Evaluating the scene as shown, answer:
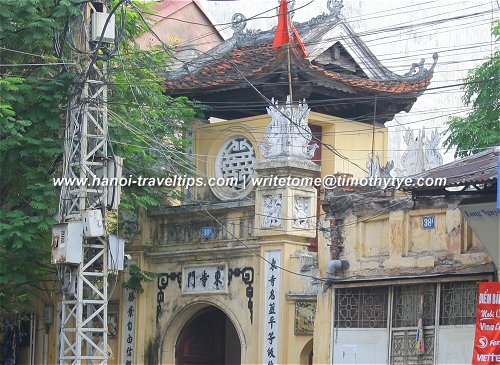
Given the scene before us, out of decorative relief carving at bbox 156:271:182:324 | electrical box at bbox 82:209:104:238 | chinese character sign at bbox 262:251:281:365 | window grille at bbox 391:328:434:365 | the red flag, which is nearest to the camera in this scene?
window grille at bbox 391:328:434:365

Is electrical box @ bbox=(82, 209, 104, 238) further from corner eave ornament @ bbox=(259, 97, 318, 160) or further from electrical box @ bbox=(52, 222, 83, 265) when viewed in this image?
corner eave ornament @ bbox=(259, 97, 318, 160)

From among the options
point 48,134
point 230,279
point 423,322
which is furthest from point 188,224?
point 423,322

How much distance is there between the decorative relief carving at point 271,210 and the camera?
78.1ft

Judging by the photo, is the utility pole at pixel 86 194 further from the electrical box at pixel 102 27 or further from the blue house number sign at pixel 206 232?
the blue house number sign at pixel 206 232

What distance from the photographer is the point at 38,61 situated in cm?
2458

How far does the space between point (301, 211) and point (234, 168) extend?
300 centimetres

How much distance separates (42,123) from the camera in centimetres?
2412

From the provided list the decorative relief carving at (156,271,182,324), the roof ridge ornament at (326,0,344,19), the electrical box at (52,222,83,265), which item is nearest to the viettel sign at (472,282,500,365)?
the electrical box at (52,222,83,265)

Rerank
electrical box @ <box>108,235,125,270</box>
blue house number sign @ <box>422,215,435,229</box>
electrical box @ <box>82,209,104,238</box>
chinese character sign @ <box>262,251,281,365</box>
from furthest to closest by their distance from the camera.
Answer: chinese character sign @ <box>262,251,281,365</box> → electrical box @ <box>108,235,125,270</box> → electrical box @ <box>82,209,104,238</box> → blue house number sign @ <box>422,215,435,229</box>

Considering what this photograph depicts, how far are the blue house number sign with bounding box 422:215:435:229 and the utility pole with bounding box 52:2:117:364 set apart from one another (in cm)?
527

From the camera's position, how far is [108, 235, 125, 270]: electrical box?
21969 mm

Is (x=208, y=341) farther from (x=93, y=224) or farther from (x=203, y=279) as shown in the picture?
(x=93, y=224)

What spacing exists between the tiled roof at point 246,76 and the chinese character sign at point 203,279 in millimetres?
3887

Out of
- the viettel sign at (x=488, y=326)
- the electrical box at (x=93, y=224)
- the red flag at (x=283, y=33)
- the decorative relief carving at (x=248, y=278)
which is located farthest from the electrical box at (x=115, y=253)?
the viettel sign at (x=488, y=326)
